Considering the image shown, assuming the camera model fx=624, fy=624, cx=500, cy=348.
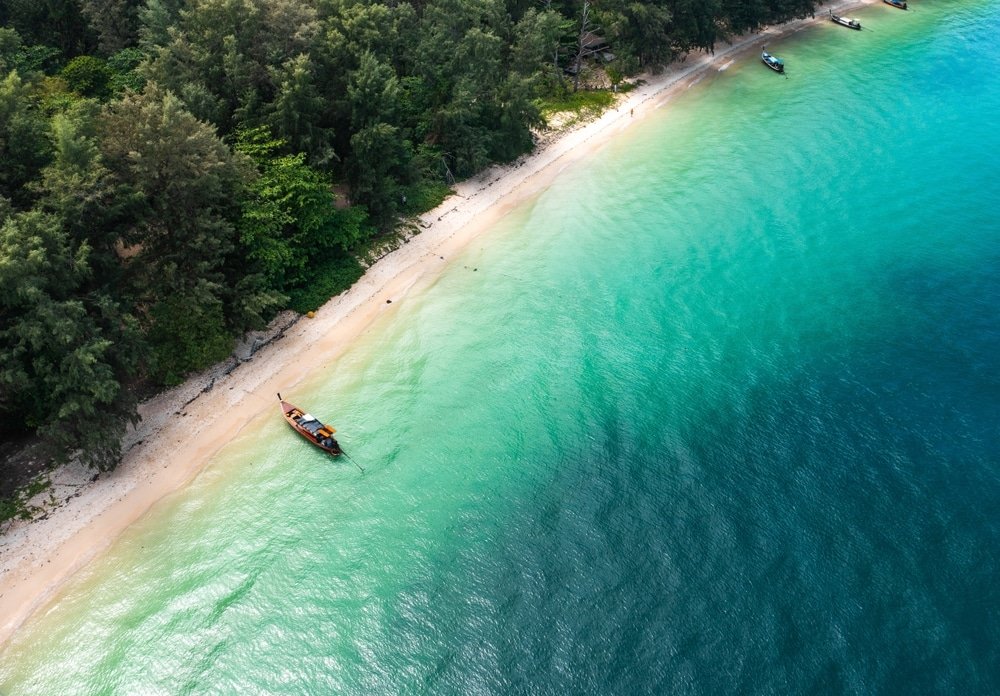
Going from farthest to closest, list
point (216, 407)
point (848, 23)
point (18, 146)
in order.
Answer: point (848, 23) < point (216, 407) < point (18, 146)

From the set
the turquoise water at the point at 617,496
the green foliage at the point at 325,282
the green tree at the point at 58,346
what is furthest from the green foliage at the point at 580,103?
the green tree at the point at 58,346

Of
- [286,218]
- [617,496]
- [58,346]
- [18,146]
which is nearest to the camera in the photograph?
[58,346]

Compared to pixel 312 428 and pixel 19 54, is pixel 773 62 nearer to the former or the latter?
pixel 312 428

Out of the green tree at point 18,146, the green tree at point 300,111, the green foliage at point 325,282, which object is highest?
the green tree at point 18,146

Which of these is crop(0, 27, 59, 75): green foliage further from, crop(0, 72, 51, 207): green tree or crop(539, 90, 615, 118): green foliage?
crop(539, 90, 615, 118): green foliage

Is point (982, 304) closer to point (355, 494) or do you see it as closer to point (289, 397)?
point (355, 494)

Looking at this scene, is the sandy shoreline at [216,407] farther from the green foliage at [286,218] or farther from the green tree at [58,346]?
the green foliage at [286,218]

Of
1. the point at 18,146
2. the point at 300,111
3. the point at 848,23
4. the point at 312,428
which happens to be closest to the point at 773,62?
the point at 848,23
